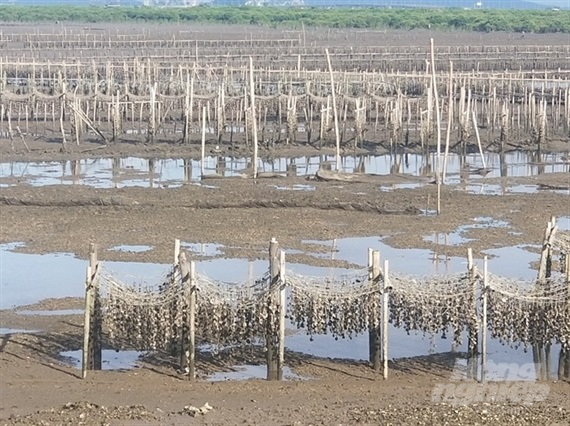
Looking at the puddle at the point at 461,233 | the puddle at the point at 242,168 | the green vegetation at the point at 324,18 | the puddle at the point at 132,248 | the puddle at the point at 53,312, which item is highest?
the green vegetation at the point at 324,18

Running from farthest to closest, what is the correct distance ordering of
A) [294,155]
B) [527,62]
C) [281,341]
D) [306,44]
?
[306,44] → [527,62] → [294,155] → [281,341]

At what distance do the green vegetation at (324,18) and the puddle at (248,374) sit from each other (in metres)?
91.5

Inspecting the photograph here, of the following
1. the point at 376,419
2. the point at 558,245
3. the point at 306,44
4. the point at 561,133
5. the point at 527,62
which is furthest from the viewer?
the point at 306,44

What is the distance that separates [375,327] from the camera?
16625 millimetres

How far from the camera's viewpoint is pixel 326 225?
89.9 ft

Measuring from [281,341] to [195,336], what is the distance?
4.01 feet

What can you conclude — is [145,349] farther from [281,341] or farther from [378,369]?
[378,369]

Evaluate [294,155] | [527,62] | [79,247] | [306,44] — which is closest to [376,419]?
[79,247]

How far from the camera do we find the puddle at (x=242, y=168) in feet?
112

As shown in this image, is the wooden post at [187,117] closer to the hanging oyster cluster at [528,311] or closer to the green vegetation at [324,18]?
the hanging oyster cluster at [528,311]

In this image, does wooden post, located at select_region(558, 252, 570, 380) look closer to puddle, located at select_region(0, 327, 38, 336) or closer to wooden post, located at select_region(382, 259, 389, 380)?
wooden post, located at select_region(382, 259, 389, 380)

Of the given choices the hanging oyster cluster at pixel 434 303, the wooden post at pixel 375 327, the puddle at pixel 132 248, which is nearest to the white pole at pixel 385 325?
the wooden post at pixel 375 327

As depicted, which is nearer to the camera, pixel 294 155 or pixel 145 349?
pixel 145 349

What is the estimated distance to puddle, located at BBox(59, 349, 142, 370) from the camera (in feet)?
55.5
